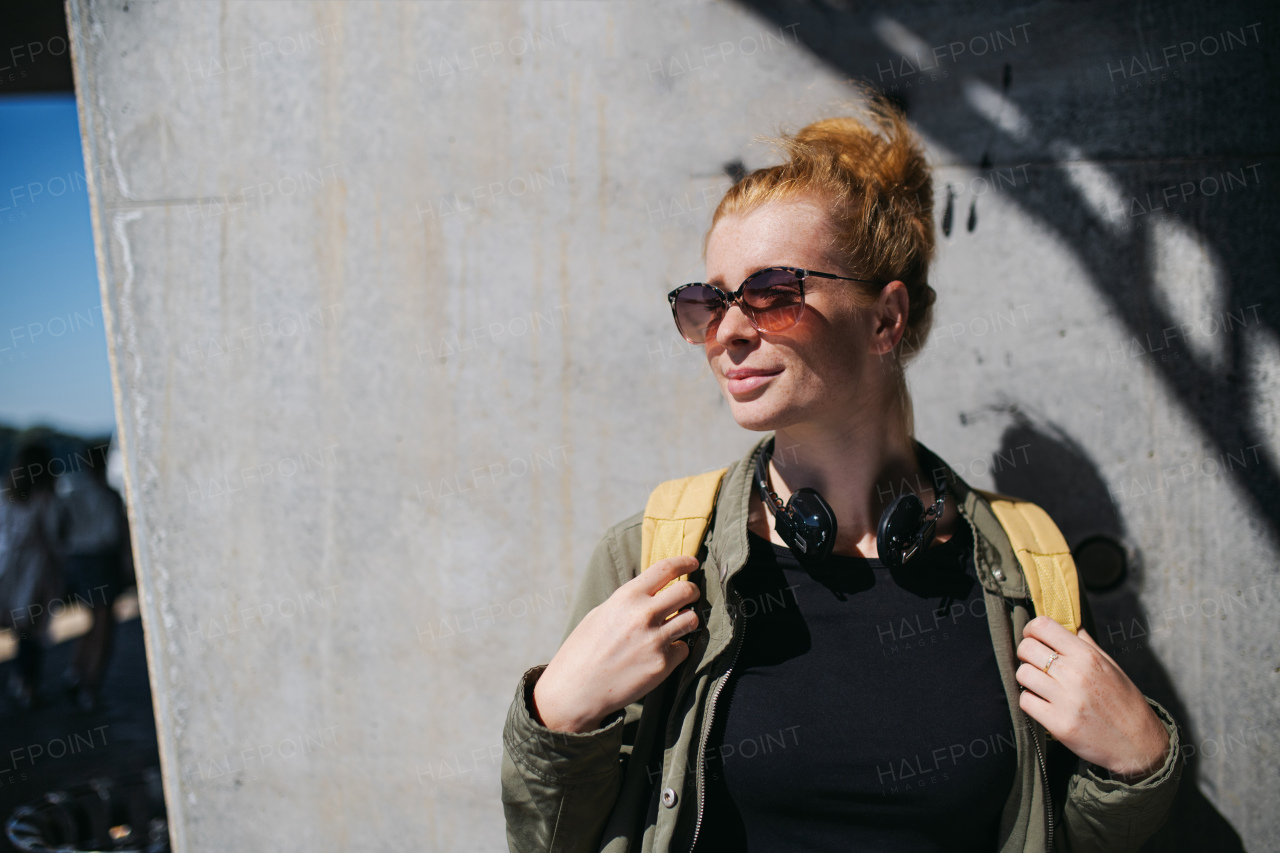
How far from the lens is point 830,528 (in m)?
1.58

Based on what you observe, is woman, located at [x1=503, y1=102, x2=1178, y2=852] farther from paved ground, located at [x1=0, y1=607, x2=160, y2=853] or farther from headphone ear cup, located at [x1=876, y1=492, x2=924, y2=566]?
paved ground, located at [x1=0, y1=607, x2=160, y2=853]

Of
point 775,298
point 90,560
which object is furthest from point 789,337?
point 90,560

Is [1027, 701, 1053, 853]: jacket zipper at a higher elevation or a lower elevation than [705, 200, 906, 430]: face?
lower

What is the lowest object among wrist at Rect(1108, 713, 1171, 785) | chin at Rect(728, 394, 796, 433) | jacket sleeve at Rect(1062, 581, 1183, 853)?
jacket sleeve at Rect(1062, 581, 1183, 853)

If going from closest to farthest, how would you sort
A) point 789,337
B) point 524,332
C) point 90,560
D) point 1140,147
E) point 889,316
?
point 789,337, point 889,316, point 1140,147, point 524,332, point 90,560

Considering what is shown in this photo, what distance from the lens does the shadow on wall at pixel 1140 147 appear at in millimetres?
2426

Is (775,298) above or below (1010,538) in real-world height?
above

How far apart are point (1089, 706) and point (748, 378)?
101cm

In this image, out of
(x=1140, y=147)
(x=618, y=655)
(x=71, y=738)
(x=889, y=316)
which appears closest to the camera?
(x=618, y=655)

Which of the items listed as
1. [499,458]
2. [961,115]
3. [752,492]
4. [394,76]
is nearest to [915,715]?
[752,492]

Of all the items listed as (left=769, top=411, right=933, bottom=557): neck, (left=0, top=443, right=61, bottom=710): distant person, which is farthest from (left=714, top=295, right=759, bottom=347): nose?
(left=0, top=443, right=61, bottom=710): distant person

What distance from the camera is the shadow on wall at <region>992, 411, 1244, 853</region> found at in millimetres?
2480

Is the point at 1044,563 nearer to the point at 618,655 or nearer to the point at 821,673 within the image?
the point at 821,673

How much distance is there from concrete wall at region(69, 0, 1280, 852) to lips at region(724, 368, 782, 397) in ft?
3.28
